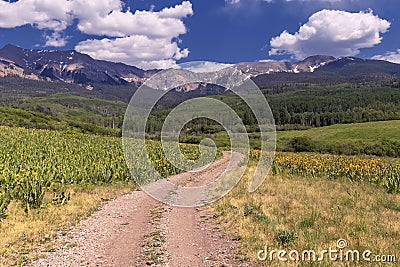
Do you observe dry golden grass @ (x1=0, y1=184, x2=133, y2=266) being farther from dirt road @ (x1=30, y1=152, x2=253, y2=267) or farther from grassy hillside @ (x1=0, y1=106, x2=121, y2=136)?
grassy hillside @ (x1=0, y1=106, x2=121, y2=136)

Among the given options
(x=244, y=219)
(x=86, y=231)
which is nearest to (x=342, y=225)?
(x=244, y=219)

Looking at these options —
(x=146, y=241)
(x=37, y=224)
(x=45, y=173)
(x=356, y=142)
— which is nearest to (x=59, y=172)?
(x=45, y=173)

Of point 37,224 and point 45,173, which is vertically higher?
point 45,173

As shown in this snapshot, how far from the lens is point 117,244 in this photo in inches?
397

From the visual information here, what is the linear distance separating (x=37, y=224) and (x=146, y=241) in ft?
15.6

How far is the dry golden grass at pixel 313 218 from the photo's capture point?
945cm

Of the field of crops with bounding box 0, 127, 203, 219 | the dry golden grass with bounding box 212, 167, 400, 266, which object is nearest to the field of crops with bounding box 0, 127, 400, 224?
the field of crops with bounding box 0, 127, 203, 219
